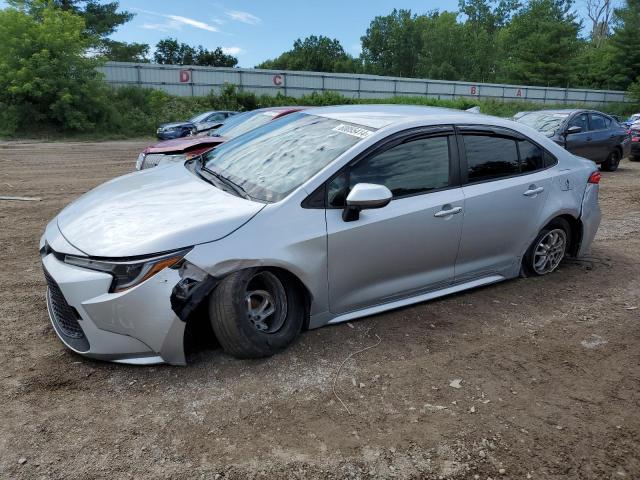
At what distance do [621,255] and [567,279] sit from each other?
1.34m

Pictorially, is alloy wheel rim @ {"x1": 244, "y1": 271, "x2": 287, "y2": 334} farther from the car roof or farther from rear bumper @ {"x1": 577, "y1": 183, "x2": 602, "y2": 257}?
rear bumper @ {"x1": 577, "y1": 183, "x2": 602, "y2": 257}

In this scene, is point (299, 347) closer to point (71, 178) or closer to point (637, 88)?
point (71, 178)

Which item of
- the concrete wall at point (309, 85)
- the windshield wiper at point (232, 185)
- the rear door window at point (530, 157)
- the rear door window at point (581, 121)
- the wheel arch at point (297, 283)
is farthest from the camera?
the concrete wall at point (309, 85)

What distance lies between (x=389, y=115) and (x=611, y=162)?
11817mm

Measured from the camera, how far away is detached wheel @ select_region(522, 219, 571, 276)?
15.7 feet

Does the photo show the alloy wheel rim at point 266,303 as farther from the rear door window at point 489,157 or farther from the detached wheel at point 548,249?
the detached wheel at point 548,249

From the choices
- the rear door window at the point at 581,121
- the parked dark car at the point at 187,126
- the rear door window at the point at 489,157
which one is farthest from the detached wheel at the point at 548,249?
the parked dark car at the point at 187,126

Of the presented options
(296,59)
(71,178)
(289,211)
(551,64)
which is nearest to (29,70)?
(71,178)

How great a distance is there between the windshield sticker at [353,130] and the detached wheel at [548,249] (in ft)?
6.81

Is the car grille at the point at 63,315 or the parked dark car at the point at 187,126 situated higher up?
the parked dark car at the point at 187,126

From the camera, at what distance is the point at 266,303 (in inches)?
131

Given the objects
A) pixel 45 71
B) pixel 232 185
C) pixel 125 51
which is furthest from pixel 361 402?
pixel 125 51

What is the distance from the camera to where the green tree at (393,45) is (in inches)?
3615

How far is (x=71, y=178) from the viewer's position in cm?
1091
